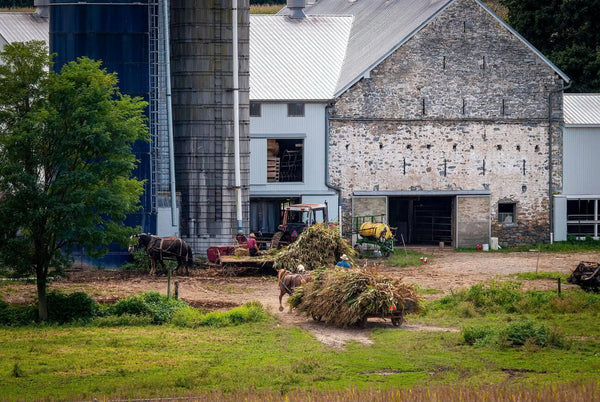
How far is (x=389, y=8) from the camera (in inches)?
2090

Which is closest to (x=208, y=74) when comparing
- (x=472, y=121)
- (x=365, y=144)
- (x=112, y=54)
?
(x=112, y=54)

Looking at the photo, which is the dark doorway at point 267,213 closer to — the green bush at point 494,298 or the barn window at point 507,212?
the barn window at point 507,212

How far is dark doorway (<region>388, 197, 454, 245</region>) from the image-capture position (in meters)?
46.9

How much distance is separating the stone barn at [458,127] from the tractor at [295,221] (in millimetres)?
4908

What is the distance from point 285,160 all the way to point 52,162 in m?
19.8

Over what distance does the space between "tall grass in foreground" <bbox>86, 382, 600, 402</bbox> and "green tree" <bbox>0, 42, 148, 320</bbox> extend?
9553mm

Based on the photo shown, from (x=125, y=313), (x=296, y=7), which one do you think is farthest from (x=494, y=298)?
(x=296, y=7)

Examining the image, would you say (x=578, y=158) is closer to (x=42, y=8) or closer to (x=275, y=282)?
(x=275, y=282)

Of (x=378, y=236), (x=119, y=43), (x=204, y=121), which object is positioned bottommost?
(x=378, y=236)

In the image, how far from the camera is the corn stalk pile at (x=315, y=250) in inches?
1330

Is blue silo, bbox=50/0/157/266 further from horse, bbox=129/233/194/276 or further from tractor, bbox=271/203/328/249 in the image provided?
tractor, bbox=271/203/328/249

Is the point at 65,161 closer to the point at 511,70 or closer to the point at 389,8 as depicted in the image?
the point at 511,70

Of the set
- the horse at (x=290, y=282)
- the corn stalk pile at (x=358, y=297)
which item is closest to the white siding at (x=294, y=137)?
the horse at (x=290, y=282)

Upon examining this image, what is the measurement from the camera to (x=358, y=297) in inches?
952
